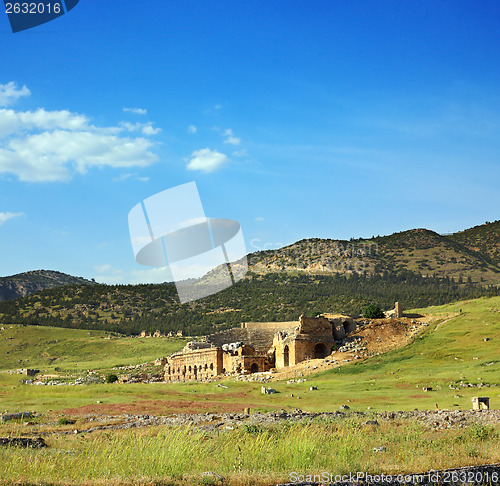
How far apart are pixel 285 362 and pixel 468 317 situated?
1940 centimetres

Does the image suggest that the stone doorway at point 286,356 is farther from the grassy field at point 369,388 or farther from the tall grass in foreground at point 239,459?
the tall grass in foreground at point 239,459

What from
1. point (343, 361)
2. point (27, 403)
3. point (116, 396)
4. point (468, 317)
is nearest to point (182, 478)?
point (27, 403)

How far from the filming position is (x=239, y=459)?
552 inches

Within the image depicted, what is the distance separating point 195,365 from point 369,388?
25432mm

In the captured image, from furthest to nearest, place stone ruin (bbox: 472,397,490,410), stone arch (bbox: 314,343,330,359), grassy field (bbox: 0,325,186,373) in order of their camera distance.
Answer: grassy field (bbox: 0,325,186,373) < stone arch (bbox: 314,343,330,359) < stone ruin (bbox: 472,397,490,410)

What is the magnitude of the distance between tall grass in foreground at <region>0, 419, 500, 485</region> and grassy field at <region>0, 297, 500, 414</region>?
1386 centimetres

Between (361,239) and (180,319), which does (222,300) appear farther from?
(361,239)

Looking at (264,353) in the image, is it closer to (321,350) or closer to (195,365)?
(321,350)

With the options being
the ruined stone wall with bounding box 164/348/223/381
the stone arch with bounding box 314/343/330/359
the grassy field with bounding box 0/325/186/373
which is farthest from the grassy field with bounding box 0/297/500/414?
the grassy field with bounding box 0/325/186/373

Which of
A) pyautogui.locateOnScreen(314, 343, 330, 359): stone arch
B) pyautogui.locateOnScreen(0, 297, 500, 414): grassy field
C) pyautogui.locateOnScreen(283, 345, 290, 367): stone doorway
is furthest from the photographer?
pyautogui.locateOnScreen(314, 343, 330, 359): stone arch

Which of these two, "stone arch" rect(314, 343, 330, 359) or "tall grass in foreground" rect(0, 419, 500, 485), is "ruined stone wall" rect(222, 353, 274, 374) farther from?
"tall grass in foreground" rect(0, 419, 500, 485)

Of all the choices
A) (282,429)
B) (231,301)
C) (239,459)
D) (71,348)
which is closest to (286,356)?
(282,429)

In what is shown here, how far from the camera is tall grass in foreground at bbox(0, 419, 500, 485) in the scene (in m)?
11.8

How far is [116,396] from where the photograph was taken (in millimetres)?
37562
